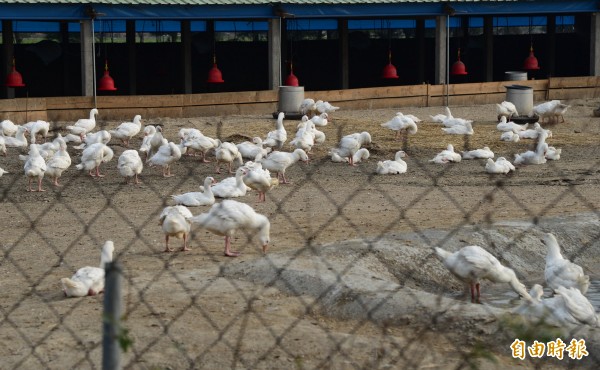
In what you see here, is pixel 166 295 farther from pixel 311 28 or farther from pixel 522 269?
pixel 311 28

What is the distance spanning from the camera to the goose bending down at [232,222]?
11609mm

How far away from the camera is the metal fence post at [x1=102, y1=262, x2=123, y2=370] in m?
4.25

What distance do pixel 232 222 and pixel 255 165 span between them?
15.8ft

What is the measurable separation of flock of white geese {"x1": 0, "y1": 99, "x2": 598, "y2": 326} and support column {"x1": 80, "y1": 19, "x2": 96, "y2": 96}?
256 cm

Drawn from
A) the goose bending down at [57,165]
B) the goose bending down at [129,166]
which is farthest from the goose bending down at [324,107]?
the goose bending down at [57,165]

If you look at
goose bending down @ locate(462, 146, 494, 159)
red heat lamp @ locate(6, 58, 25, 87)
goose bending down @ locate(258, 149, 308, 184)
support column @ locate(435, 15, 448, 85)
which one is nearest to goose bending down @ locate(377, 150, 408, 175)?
goose bending down @ locate(258, 149, 308, 184)

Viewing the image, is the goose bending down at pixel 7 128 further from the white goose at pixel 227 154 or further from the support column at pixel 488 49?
the support column at pixel 488 49

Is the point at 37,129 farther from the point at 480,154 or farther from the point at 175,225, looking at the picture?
the point at 175,225

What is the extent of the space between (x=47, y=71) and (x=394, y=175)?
16.7 m

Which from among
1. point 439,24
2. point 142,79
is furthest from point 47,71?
point 439,24

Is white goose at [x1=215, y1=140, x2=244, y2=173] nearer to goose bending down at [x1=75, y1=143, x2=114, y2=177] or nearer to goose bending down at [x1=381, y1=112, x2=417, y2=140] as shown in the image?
goose bending down at [x1=75, y1=143, x2=114, y2=177]

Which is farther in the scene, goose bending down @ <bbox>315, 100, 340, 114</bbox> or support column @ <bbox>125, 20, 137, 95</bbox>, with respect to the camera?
support column @ <bbox>125, 20, 137, 95</bbox>

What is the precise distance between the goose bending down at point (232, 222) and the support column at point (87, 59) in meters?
15.4

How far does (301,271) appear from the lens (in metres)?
10.6
